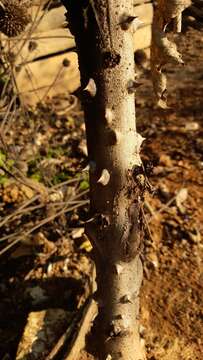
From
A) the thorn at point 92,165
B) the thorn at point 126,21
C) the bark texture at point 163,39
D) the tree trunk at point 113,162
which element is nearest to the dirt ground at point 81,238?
the tree trunk at point 113,162

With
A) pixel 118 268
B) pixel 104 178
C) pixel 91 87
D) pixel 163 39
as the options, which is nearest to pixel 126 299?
pixel 118 268

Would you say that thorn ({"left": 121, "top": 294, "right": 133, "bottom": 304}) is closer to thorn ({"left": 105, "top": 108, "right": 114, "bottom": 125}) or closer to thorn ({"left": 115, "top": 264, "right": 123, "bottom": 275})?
thorn ({"left": 115, "top": 264, "right": 123, "bottom": 275})

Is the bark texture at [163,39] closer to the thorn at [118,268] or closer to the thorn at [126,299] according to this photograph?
the thorn at [118,268]

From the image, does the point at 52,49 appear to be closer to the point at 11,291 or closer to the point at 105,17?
the point at 11,291

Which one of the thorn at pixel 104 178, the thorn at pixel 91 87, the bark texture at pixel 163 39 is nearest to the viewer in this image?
the bark texture at pixel 163 39

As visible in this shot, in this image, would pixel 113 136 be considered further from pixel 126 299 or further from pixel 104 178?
pixel 126 299

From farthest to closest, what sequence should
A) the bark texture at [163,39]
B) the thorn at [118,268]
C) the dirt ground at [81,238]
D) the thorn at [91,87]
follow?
the dirt ground at [81,238] < the thorn at [118,268] < the thorn at [91,87] < the bark texture at [163,39]

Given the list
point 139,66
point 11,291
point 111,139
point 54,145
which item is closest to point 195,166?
point 54,145
